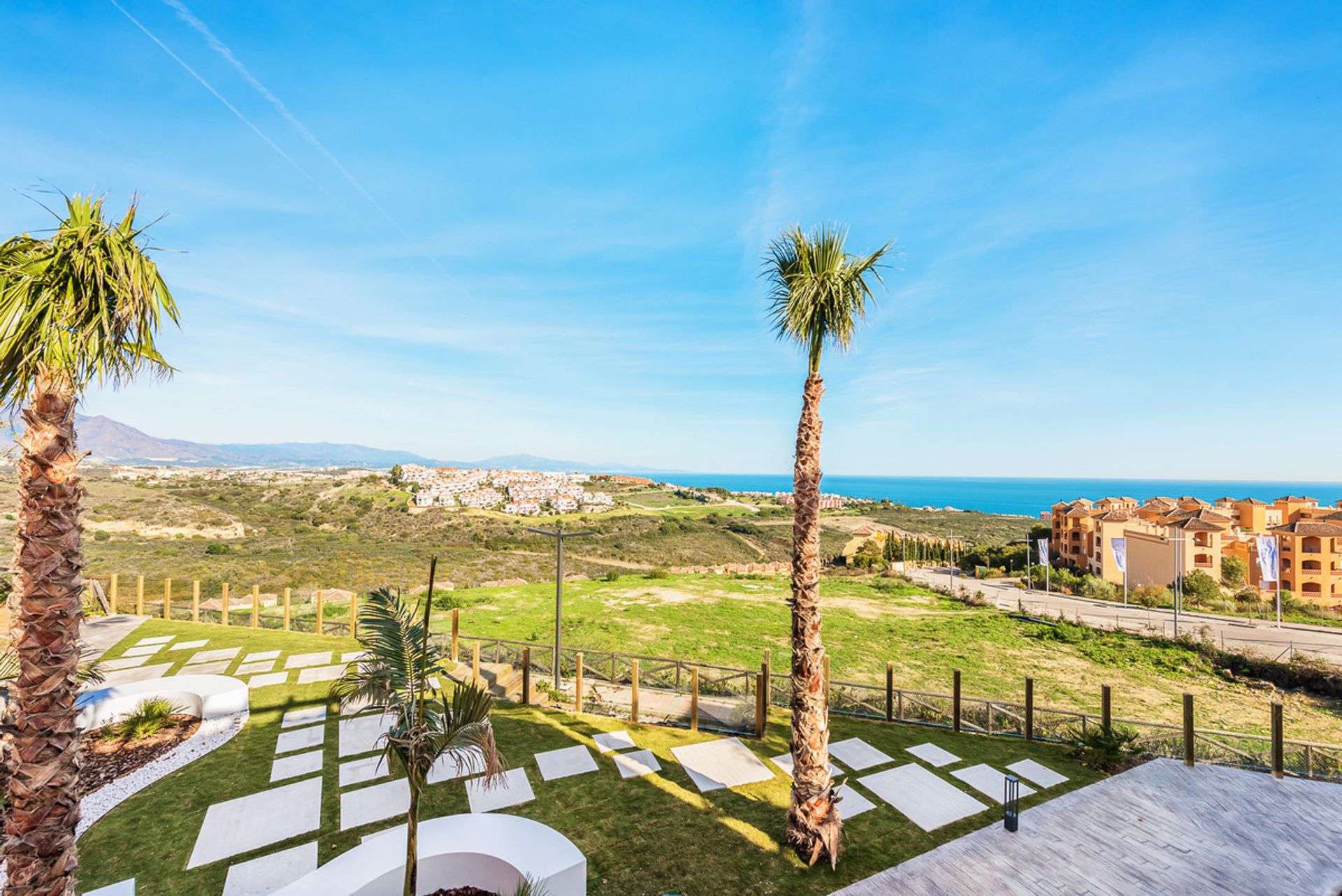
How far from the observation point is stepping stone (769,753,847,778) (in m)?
8.42

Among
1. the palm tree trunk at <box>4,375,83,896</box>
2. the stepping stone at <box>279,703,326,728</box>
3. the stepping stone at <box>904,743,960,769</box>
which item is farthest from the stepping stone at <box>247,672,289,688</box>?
the stepping stone at <box>904,743,960,769</box>

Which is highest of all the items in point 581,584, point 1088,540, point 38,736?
point 38,736

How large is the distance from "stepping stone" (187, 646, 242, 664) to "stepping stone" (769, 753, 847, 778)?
503 inches

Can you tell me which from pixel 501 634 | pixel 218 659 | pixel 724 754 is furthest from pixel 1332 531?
pixel 218 659

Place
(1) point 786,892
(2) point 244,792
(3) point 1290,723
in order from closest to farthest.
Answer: (1) point 786,892
(2) point 244,792
(3) point 1290,723

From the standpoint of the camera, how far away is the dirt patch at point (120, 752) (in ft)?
24.9

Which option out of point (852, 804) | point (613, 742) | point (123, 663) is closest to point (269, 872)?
point (613, 742)

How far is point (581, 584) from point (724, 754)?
26452 mm

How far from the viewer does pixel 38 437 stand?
3785mm

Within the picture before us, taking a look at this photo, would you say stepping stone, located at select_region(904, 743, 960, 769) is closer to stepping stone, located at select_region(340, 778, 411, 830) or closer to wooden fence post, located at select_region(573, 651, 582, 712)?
wooden fence post, located at select_region(573, 651, 582, 712)

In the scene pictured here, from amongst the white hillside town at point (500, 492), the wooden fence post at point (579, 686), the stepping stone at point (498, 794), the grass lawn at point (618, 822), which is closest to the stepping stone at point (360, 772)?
the grass lawn at point (618, 822)

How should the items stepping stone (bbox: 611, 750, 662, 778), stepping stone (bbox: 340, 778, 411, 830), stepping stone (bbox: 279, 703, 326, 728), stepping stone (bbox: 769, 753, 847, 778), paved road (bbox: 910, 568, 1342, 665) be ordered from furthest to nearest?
1. paved road (bbox: 910, 568, 1342, 665)
2. stepping stone (bbox: 279, 703, 326, 728)
3. stepping stone (bbox: 769, 753, 847, 778)
4. stepping stone (bbox: 611, 750, 662, 778)
5. stepping stone (bbox: 340, 778, 411, 830)

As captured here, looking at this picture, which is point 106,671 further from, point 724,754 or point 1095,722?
point 1095,722

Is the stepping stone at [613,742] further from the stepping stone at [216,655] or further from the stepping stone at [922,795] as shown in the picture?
the stepping stone at [216,655]
